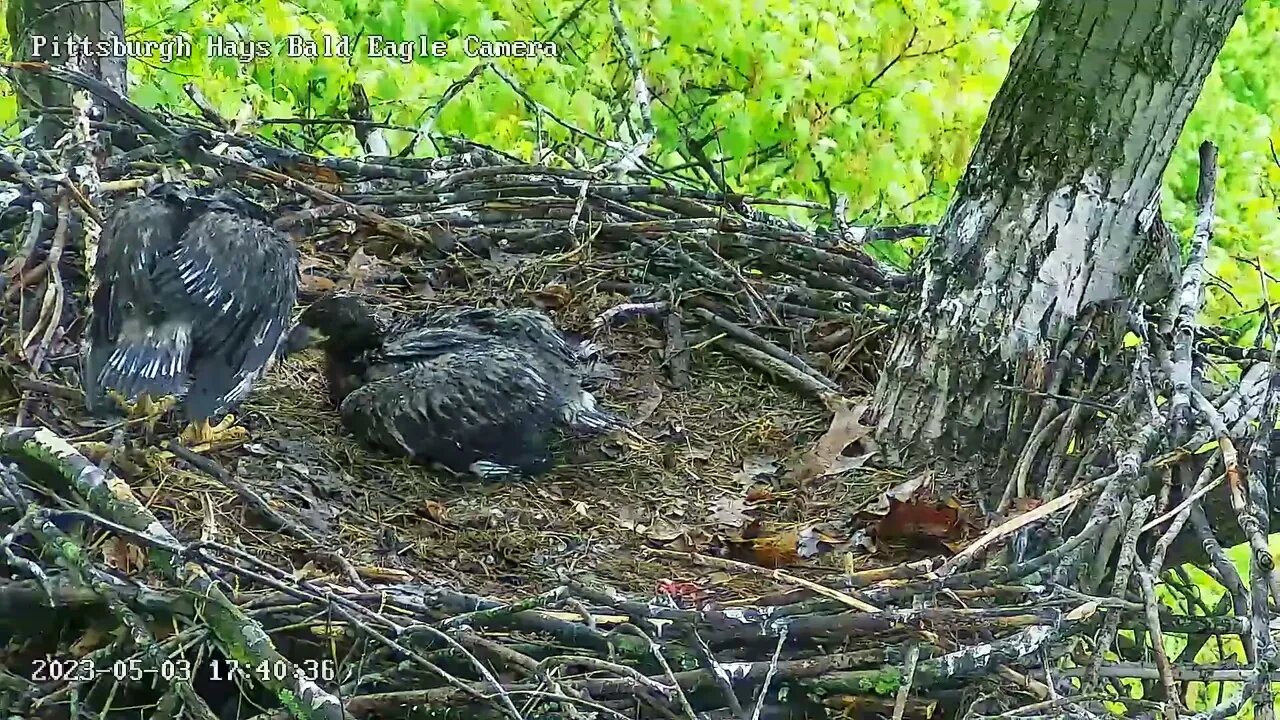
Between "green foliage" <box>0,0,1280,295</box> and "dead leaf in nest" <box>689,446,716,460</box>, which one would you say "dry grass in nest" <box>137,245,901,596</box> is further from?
"green foliage" <box>0,0,1280,295</box>

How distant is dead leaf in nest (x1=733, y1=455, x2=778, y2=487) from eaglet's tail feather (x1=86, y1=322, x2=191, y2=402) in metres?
1.32

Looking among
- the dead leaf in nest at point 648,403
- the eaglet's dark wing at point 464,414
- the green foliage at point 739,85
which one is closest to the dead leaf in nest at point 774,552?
the eaglet's dark wing at point 464,414

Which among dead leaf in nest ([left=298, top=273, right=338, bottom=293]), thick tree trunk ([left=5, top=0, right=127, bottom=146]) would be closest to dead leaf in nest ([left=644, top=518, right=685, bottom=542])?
dead leaf in nest ([left=298, top=273, right=338, bottom=293])

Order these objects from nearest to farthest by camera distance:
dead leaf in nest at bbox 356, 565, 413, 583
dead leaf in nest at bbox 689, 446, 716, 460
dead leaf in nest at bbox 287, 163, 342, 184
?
dead leaf in nest at bbox 356, 565, 413, 583 < dead leaf in nest at bbox 689, 446, 716, 460 < dead leaf in nest at bbox 287, 163, 342, 184

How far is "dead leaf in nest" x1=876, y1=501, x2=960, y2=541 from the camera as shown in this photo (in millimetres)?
2760

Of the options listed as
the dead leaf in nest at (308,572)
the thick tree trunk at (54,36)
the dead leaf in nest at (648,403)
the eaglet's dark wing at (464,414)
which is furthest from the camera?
the thick tree trunk at (54,36)

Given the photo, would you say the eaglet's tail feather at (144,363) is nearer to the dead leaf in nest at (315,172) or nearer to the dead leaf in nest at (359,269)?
the dead leaf in nest at (359,269)

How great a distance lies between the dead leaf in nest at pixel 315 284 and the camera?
3750 mm

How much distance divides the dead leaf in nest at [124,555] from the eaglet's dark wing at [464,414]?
0.82 m

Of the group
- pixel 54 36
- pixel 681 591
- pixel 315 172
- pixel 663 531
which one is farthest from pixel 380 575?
pixel 54 36

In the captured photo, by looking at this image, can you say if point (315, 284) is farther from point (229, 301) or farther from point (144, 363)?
point (144, 363)

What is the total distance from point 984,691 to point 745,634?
0.42 metres

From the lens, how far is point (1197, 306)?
2.80m

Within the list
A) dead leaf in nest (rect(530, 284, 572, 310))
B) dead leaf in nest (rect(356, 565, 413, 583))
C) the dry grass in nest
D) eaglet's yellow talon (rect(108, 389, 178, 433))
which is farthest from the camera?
dead leaf in nest (rect(530, 284, 572, 310))
